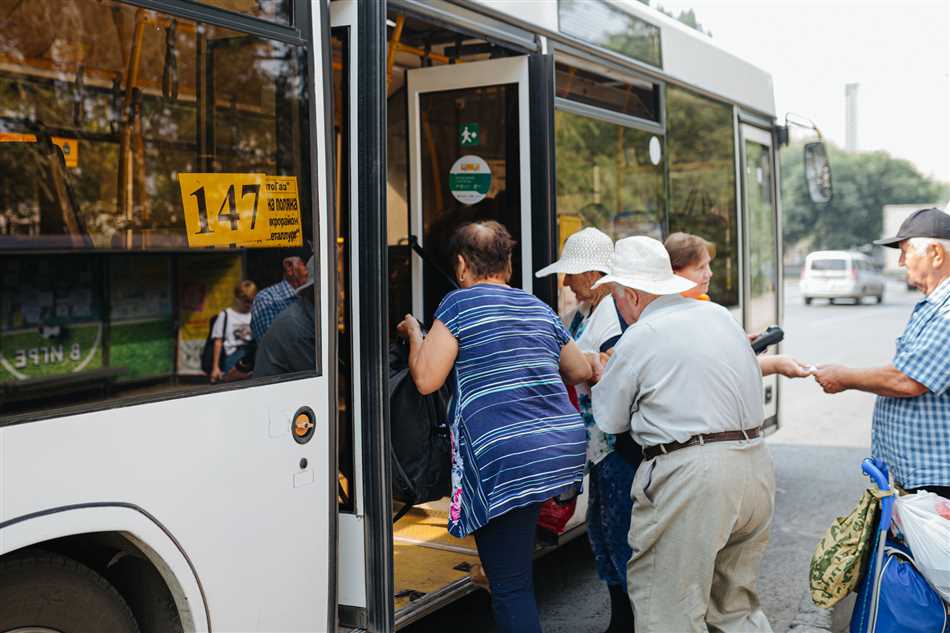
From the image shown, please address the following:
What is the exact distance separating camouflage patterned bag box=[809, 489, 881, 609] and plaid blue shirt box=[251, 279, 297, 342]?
213 cm

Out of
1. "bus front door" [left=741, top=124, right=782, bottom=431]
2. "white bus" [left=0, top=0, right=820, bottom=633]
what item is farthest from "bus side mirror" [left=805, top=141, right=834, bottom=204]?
"white bus" [left=0, top=0, right=820, bottom=633]

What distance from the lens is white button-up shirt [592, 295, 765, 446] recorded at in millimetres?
3463

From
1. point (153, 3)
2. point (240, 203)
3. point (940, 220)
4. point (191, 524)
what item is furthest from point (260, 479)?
point (940, 220)

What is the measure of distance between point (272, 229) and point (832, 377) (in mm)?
2236

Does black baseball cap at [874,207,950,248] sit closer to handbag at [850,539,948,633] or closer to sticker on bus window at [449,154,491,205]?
handbag at [850,539,948,633]

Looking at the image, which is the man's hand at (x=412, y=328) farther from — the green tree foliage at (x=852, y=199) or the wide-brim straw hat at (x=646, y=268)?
the green tree foliage at (x=852, y=199)

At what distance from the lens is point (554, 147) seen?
4.65 metres

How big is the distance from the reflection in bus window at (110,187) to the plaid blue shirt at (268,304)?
0.31 metres

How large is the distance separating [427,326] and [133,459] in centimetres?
266

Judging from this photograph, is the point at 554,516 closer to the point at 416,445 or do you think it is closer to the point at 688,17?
the point at 416,445

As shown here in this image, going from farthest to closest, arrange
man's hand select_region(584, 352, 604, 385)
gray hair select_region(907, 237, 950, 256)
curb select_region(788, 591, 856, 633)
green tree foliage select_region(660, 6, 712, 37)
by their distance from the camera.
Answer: green tree foliage select_region(660, 6, 712, 37) → curb select_region(788, 591, 856, 633) → man's hand select_region(584, 352, 604, 385) → gray hair select_region(907, 237, 950, 256)

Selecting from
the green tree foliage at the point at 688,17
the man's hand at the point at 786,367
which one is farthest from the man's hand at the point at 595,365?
the green tree foliage at the point at 688,17

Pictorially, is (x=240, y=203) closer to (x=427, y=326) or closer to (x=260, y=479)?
(x=260, y=479)

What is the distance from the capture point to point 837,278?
105 feet
